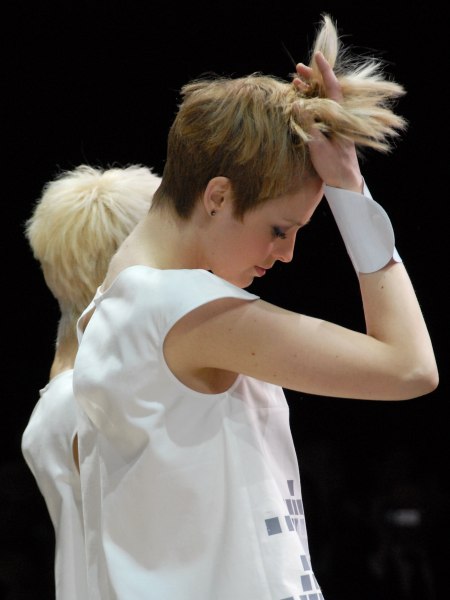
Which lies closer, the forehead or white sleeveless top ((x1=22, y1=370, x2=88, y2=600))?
the forehead

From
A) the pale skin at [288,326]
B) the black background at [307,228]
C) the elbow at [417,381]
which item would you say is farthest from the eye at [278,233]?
the black background at [307,228]

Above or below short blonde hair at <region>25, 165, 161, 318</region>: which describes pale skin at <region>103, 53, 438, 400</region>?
below

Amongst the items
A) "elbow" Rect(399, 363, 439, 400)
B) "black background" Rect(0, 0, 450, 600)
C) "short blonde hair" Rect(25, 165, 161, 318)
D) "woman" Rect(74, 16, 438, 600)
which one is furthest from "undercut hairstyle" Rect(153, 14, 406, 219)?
"black background" Rect(0, 0, 450, 600)

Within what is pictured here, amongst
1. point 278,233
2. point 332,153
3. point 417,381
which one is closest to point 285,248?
point 278,233

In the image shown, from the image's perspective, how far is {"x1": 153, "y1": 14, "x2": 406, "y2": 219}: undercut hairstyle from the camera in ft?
3.66

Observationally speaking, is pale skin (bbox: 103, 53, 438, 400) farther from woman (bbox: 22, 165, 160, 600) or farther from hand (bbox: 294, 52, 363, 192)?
woman (bbox: 22, 165, 160, 600)

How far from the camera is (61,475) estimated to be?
148 cm

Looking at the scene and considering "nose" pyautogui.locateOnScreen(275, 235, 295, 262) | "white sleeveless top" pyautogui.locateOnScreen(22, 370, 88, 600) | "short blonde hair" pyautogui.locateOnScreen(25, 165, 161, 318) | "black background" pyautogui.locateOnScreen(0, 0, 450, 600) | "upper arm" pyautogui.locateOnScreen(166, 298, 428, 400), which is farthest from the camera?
"black background" pyautogui.locateOnScreen(0, 0, 450, 600)

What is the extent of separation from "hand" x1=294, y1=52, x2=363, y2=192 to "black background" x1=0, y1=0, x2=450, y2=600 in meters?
1.44

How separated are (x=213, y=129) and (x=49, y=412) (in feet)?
1.97

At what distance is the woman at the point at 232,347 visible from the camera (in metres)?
1.08

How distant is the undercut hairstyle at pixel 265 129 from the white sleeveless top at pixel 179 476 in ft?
0.40

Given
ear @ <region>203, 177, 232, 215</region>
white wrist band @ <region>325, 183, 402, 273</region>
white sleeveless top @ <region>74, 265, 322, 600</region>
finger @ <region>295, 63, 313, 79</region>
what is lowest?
white sleeveless top @ <region>74, 265, 322, 600</region>

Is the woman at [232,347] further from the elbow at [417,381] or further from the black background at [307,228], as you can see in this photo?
the black background at [307,228]
